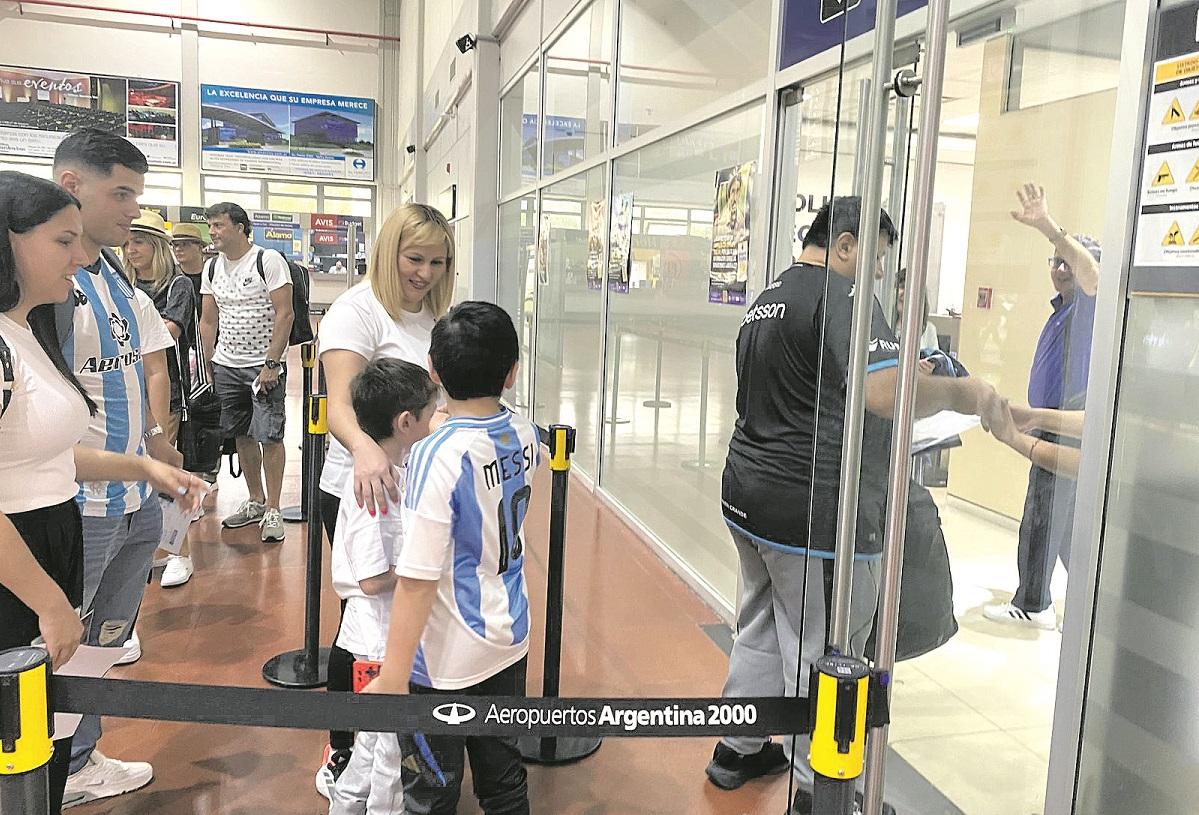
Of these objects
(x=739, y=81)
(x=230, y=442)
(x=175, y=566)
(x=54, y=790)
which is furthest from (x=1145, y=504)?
(x=230, y=442)

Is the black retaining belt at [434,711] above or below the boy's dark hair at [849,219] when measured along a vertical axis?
below

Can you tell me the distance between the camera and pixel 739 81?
358cm

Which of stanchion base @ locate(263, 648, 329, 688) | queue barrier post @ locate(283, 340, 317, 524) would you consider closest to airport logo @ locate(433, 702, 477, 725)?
stanchion base @ locate(263, 648, 329, 688)

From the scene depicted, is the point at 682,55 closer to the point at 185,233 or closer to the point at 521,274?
the point at 185,233

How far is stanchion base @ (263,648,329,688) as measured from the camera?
282 centimetres

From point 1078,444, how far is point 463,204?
900 centimetres

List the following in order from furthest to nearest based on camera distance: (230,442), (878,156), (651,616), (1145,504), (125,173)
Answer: (230,442)
(651,616)
(125,173)
(1145,504)
(878,156)

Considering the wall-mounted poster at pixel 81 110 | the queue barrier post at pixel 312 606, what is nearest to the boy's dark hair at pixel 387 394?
the queue barrier post at pixel 312 606

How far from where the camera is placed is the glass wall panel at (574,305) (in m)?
5.57

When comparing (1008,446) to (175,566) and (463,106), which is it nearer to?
(175,566)

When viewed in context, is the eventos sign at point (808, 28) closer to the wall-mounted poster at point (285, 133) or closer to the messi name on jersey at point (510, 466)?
the messi name on jersey at point (510, 466)

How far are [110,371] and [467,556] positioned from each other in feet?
3.72

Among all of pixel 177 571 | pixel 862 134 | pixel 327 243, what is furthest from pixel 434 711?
pixel 327 243

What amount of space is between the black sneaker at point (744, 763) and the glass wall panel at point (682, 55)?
241cm
